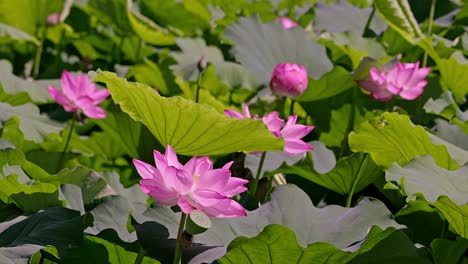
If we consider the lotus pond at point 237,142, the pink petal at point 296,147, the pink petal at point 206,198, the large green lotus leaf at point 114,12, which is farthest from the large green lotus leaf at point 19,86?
the pink petal at point 206,198

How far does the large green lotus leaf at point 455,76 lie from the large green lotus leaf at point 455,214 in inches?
26.9

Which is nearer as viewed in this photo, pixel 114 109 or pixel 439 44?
pixel 114 109

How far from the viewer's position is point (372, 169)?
147 cm

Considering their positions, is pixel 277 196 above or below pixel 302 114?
above

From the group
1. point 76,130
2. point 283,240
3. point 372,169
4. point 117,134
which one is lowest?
point 76,130

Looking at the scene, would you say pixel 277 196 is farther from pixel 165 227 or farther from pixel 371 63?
pixel 371 63

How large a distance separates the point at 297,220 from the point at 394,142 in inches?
9.1

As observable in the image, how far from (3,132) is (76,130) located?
0.44 m

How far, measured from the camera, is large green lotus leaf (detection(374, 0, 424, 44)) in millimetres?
1946

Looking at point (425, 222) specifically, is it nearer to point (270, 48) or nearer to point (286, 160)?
point (286, 160)

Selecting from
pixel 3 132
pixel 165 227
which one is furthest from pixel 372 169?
pixel 3 132

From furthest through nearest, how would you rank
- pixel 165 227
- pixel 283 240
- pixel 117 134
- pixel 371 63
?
pixel 117 134
pixel 371 63
pixel 165 227
pixel 283 240

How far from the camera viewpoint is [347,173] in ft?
4.83

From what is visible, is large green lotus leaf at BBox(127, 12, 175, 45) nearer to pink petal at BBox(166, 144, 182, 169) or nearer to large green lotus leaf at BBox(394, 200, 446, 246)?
large green lotus leaf at BBox(394, 200, 446, 246)
